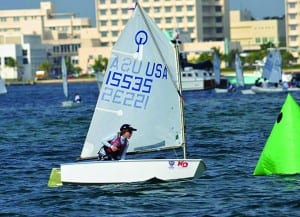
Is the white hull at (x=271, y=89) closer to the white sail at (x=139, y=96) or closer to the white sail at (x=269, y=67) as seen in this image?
the white sail at (x=269, y=67)

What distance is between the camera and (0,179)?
127 ft

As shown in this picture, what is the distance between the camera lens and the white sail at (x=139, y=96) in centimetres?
3316

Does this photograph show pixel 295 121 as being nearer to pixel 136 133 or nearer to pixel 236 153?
pixel 136 133

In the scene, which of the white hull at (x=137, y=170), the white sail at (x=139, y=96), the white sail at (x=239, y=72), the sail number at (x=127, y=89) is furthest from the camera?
the white sail at (x=239, y=72)

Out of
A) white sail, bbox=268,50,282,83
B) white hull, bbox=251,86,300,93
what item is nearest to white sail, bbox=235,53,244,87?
white hull, bbox=251,86,300,93

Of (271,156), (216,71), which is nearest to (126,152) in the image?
(271,156)

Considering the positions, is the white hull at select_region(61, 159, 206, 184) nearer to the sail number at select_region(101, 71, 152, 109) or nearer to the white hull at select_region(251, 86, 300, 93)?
the sail number at select_region(101, 71, 152, 109)

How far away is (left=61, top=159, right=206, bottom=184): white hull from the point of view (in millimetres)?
31531

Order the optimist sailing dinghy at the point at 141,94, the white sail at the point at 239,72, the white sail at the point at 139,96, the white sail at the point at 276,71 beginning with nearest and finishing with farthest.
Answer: the optimist sailing dinghy at the point at 141,94 → the white sail at the point at 139,96 → the white sail at the point at 276,71 → the white sail at the point at 239,72

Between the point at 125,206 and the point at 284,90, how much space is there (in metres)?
88.6

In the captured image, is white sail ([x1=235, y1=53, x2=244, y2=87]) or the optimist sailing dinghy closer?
the optimist sailing dinghy

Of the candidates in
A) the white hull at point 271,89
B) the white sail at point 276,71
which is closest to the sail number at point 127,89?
the white sail at point 276,71

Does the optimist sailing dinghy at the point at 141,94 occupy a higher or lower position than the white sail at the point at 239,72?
higher

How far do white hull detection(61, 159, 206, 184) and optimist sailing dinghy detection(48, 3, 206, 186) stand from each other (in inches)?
40.2
